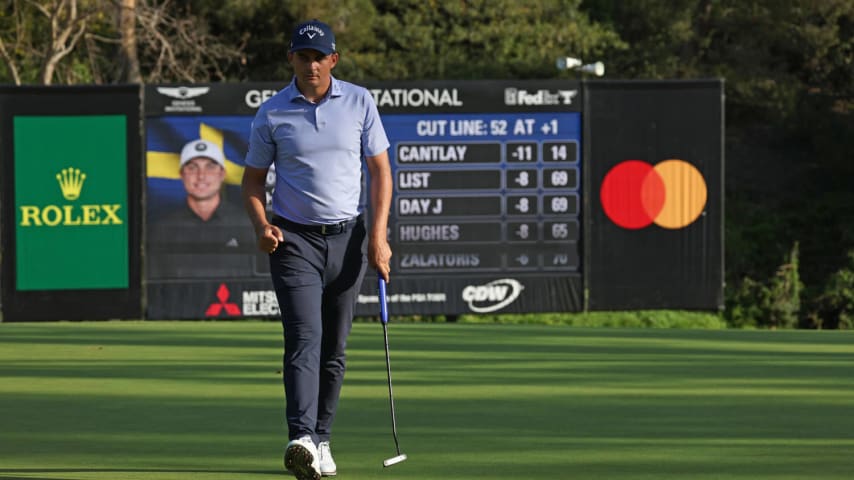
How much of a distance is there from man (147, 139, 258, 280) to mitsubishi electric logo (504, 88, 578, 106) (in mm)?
3217

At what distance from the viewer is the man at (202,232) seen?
61.8ft

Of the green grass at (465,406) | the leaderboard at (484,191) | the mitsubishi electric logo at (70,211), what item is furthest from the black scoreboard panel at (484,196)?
the green grass at (465,406)

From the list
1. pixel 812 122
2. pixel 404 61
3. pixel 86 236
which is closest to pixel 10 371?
pixel 86 236

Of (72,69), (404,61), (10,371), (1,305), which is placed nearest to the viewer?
(10,371)

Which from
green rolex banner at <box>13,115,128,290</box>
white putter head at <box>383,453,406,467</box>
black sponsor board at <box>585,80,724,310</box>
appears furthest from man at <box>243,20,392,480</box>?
black sponsor board at <box>585,80,724,310</box>

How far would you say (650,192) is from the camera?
19641 mm

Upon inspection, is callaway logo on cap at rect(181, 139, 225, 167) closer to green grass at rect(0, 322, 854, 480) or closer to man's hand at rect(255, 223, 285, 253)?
green grass at rect(0, 322, 854, 480)

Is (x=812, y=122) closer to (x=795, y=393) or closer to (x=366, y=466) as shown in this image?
(x=795, y=393)

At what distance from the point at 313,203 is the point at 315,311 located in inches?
18.2

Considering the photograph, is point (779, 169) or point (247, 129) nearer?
point (247, 129)

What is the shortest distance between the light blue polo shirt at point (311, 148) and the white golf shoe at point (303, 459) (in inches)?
38.5

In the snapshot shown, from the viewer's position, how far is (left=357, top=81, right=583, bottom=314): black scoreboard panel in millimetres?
18984

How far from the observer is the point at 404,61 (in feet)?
133

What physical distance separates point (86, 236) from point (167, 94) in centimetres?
178
